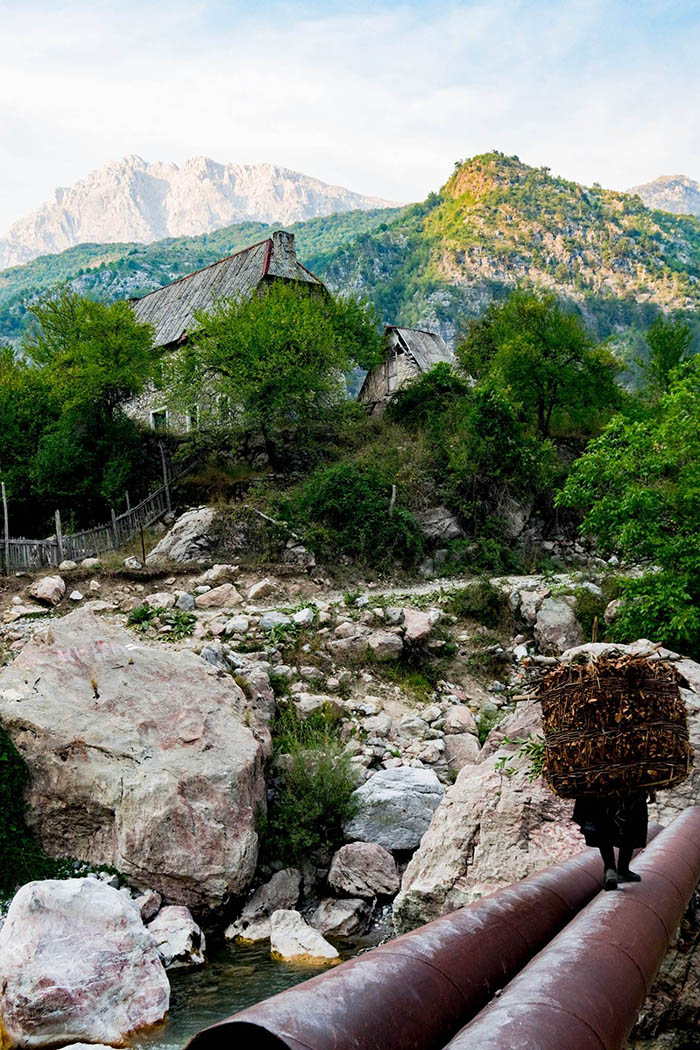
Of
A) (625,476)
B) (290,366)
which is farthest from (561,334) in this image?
(625,476)

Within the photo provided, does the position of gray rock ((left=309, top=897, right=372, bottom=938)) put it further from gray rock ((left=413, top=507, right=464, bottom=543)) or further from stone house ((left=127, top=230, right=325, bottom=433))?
stone house ((left=127, top=230, right=325, bottom=433))

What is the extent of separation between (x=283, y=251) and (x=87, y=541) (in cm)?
1946

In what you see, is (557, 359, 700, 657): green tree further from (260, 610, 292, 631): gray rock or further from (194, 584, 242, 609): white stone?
(194, 584, 242, 609): white stone

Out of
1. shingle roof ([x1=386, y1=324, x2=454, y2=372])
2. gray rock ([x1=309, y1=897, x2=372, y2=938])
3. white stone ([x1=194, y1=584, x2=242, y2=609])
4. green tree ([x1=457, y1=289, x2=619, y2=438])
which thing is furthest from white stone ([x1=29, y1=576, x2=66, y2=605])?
shingle roof ([x1=386, y1=324, x2=454, y2=372])

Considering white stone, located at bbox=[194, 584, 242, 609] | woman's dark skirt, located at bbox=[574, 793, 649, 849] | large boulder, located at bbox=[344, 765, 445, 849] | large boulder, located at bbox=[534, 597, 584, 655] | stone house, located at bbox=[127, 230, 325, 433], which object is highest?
stone house, located at bbox=[127, 230, 325, 433]

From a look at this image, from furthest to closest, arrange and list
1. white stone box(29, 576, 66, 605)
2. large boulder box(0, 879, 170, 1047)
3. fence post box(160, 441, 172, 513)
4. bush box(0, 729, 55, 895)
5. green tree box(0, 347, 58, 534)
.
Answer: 1. green tree box(0, 347, 58, 534)
2. fence post box(160, 441, 172, 513)
3. white stone box(29, 576, 66, 605)
4. bush box(0, 729, 55, 895)
5. large boulder box(0, 879, 170, 1047)

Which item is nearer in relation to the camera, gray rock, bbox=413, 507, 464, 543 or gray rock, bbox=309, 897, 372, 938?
gray rock, bbox=309, 897, 372, 938

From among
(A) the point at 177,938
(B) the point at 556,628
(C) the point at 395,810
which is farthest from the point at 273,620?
(A) the point at 177,938

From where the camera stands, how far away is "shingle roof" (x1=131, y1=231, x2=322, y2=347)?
33.8m

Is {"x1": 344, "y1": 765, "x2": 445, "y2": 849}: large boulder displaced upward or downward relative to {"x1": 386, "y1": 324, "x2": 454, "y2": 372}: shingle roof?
downward

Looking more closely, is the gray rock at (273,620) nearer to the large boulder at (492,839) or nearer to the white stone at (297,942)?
the white stone at (297,942)

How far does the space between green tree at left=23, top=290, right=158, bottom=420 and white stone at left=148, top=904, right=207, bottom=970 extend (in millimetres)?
21828

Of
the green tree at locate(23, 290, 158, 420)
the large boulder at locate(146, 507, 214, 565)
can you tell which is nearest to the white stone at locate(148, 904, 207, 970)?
the large boulder at locate(146, 507, 214, 565)

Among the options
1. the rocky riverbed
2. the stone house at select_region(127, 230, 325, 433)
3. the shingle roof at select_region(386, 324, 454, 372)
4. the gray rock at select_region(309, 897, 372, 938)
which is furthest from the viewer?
the shingle roof at select_region(386, 324, 454, 372)
